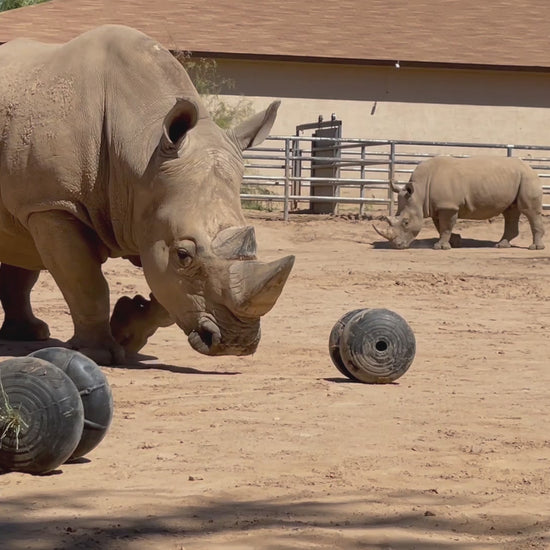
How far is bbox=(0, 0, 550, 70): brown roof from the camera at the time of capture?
88.8ft

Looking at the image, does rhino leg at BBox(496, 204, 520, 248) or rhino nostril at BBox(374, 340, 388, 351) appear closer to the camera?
rhino nostril at BBox(374, 340, 388, 351)

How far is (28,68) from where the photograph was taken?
920cm

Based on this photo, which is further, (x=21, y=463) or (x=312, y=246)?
(x=312, y=246)

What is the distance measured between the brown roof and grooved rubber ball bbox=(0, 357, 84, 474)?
21359mm

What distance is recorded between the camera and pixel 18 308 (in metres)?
10.4

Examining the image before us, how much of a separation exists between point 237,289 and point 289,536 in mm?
3591

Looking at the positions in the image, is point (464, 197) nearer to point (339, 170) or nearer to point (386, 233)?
point (386, 233)

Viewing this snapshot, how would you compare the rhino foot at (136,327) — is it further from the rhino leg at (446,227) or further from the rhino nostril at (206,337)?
the rhino leg at (446,227)

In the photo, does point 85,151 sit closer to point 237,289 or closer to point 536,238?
point 237,289

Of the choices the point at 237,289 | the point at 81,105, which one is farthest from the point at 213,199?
the point at 81,105

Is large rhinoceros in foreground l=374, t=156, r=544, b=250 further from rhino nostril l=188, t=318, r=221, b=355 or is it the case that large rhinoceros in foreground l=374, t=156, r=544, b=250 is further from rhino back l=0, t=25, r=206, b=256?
rhino nostril l=188, t=318, r=221, b=355

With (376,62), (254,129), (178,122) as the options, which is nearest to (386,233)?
(376,62)

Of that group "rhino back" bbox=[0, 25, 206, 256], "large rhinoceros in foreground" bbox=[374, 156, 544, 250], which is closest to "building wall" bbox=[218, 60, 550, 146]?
"large rhinoceros in foreground" bbox=[374, 156, 544, 250]

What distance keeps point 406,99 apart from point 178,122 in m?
19.6
